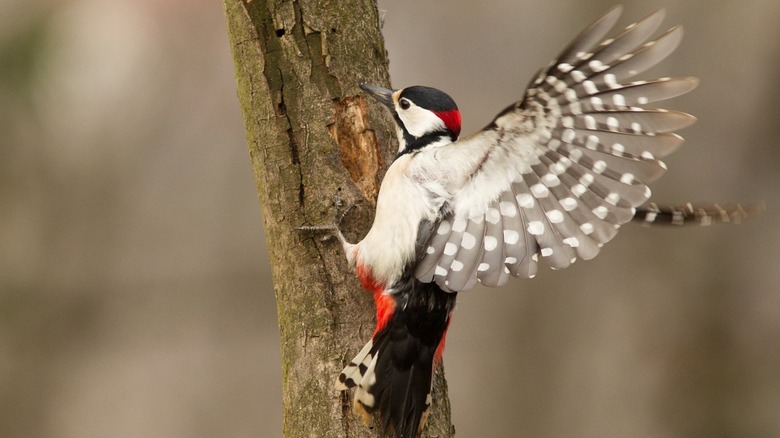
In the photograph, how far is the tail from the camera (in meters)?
2.94

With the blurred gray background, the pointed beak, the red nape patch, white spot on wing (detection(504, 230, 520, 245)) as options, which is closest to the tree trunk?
the pointed beak

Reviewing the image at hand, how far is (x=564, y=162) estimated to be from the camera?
2.80m

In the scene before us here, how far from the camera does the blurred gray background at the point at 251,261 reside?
18.9ft

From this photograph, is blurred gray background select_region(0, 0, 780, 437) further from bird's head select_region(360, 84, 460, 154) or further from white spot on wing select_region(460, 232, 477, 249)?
white spot on wing select_region(460, 232, 477, 249)

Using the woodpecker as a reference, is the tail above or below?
below

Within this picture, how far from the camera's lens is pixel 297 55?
10.5 ft

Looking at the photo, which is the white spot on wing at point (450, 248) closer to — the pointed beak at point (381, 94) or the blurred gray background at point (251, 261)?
the pointed beak at point (381, 94)

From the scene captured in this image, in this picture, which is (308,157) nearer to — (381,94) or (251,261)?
(381,94)

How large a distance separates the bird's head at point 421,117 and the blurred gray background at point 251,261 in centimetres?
252

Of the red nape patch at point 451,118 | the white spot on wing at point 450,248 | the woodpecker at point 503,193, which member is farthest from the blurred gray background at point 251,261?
the white spot on wing at point 450,248

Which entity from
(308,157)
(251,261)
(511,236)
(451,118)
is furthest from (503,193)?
(251,261)

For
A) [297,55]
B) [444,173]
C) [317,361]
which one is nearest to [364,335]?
[317,361]

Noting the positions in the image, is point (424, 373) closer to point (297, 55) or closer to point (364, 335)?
point (364, 335)

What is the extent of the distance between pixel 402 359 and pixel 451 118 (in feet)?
3.25
